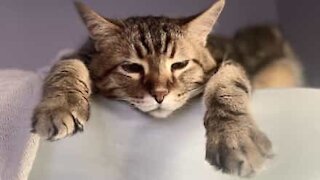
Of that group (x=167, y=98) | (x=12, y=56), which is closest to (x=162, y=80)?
(x=167, y=98)

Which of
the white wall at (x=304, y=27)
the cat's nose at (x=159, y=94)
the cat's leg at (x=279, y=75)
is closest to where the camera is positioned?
the cat's nose at (x=159, y=94)

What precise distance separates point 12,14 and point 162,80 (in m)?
0.63

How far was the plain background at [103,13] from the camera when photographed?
135cm

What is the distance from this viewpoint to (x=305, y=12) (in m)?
1.60

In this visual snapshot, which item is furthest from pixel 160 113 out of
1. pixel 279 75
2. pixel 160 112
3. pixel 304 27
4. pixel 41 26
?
pixel 304 27

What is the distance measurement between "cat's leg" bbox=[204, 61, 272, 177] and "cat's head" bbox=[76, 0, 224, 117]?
0.04m

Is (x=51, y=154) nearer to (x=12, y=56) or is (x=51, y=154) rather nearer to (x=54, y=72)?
(x=54, y=72)

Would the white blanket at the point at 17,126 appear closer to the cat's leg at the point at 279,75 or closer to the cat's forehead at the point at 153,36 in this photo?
the cat's forehead at the point at 153,36

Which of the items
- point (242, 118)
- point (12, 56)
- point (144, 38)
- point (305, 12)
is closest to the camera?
point (242, 118)

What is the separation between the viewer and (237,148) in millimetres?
695

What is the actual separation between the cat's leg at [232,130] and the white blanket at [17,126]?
212 mm

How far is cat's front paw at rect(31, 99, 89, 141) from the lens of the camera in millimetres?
731

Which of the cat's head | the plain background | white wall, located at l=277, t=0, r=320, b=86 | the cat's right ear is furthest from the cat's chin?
white wall, located at l=277, t=0, r=320, b=86

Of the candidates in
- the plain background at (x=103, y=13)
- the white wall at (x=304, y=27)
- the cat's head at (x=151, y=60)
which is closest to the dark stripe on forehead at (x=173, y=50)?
the cat's head at (x=151, y=60)
